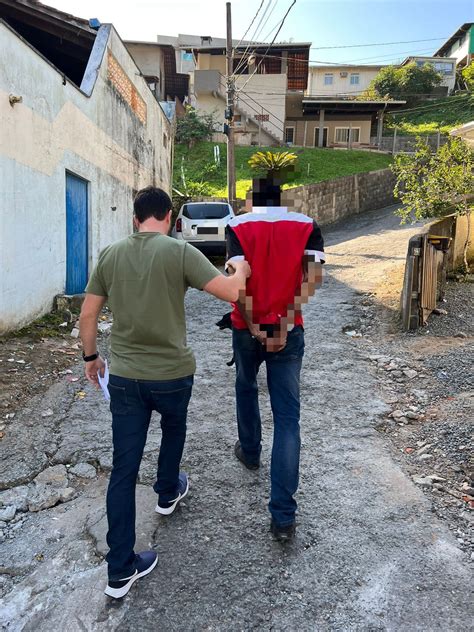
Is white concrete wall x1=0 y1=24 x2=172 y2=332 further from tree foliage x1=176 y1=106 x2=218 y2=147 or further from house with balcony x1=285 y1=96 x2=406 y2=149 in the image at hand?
house with balcony x1=285 y1=96 x2=406 y2=149

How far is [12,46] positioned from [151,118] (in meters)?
9.26

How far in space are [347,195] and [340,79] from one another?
23.8 meters

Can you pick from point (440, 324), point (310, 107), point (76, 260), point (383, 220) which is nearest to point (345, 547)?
point (440, 324)

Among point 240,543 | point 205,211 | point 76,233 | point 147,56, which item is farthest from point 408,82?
point 240,543

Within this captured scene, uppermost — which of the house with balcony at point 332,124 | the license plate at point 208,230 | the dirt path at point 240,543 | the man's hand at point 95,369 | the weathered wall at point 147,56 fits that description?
the weathered wall at point 147,56

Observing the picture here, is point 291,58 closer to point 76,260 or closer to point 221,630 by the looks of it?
point 76,260

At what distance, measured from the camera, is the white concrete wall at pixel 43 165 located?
18.6ft

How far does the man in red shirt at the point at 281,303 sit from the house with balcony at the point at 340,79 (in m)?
42.6

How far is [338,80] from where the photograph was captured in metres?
41.7

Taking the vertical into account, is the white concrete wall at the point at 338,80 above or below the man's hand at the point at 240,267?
above

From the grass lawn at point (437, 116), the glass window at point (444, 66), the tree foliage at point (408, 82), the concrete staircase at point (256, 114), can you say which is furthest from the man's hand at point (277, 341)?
the glass window at point (444, 66)

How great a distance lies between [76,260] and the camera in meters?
8.25

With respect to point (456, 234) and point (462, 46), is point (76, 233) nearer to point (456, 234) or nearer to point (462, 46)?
point (456, 234)

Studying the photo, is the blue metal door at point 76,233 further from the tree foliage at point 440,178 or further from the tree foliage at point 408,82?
the tree foliage at point 408,82
